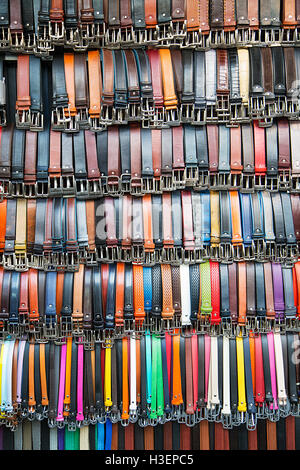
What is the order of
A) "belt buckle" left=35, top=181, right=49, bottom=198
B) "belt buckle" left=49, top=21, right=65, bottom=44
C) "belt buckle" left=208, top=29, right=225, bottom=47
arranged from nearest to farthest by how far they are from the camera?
"belt buckle" left=49, top=21, right=65, bottom=44 < "belt buckle" left=208, top=29, right=225, bottom=47 < "belt buckle" left=35, top=181, right=49, bottom=198

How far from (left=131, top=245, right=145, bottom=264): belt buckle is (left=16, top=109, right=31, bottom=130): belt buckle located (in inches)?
46.8

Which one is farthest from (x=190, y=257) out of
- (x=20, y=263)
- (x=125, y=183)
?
(x=20, y=263)

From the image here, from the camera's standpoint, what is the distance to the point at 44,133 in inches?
129

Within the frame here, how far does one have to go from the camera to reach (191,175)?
10.7 feet

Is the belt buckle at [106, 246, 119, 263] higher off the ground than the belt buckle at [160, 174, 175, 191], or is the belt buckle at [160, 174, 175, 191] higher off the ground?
the belt buckle at [160, 174, 175, 191]

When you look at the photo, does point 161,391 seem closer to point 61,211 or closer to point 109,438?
point 109,438

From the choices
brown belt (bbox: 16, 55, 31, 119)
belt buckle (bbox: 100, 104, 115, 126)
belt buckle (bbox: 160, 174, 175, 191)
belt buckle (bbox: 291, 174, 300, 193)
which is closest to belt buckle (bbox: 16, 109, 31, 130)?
brown belt (bbox: 16, 55, 31, 119)

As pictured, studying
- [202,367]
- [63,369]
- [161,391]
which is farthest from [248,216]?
[63,369]

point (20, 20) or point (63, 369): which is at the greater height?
point (20, 20)

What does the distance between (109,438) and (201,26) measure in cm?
317

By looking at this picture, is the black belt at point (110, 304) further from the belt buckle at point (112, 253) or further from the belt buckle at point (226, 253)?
the belt buckle at point (226, 253)

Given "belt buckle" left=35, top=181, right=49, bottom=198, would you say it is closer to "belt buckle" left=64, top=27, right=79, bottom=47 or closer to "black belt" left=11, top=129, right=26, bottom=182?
"black belt" left=11, top=129, right=26, bottom=182

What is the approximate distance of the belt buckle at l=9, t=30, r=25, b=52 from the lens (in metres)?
3.10

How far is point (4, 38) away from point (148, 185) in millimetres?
1442
